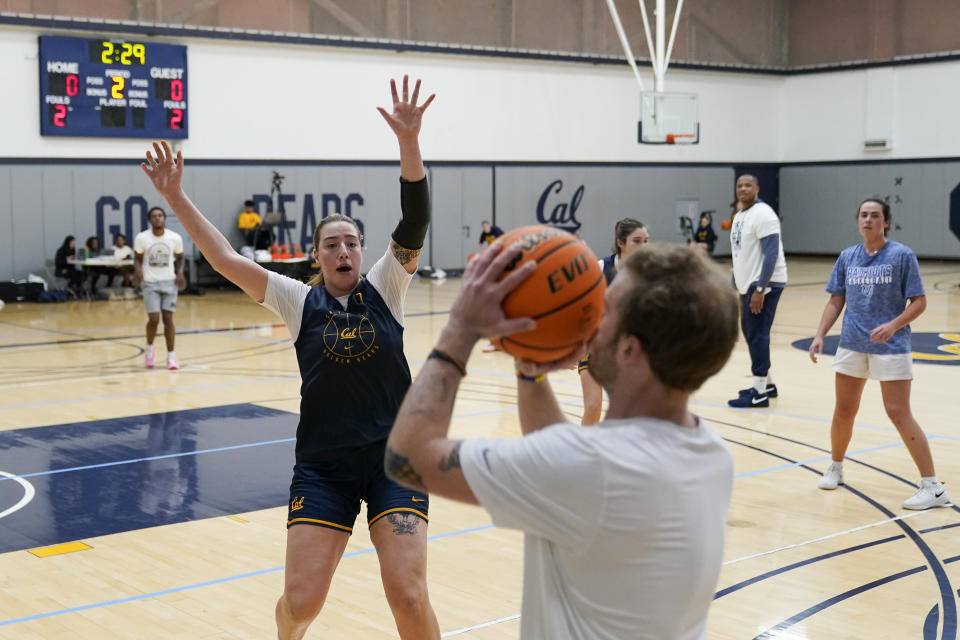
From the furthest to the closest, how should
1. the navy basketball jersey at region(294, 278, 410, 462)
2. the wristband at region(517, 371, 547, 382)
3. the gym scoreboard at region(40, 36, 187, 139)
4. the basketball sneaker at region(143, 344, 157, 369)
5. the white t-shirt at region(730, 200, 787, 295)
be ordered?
the gym scoreboard at region(40, 36, 187, 139) → the basketball sneaker at region(143, 344, 157, 369) → the white t-shirt at region(730, 200, 787, 295) → the navy basketball jersey at region(294, 278, 410, 462) → the wristband at region(517, 371, 547, 382)

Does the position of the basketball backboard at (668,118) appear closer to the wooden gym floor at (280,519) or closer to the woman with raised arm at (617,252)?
the wooden gym floor at (280,519)

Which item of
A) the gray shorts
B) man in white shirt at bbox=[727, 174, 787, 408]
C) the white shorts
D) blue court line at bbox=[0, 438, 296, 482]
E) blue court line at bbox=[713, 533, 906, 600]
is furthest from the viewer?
the gray shorts

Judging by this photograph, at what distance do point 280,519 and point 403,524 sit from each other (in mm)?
3160

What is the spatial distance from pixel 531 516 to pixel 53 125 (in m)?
21.7

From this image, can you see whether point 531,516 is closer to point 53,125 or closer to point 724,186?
point 53,125

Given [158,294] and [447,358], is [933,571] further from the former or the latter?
[158,294]

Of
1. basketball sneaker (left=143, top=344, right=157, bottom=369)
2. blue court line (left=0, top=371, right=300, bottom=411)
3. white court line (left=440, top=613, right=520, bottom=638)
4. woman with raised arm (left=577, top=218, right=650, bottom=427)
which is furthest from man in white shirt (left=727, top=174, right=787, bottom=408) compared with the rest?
basketball sneaker (left=143, top=344, right=157, bottom=369)

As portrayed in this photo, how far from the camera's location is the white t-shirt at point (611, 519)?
6.72 ft

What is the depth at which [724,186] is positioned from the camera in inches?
1280

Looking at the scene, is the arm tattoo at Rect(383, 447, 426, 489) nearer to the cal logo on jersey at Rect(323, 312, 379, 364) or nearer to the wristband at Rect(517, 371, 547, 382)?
the wristband at Rect(517, 371, 547, 382)

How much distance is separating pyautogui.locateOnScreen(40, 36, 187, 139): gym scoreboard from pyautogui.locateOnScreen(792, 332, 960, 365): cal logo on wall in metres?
13.7

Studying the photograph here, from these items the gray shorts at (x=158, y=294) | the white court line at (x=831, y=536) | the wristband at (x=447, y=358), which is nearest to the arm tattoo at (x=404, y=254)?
the wristband at (x=447, y=358)

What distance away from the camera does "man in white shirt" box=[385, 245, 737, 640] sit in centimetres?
206

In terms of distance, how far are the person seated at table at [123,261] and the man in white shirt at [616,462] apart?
2047 cm
